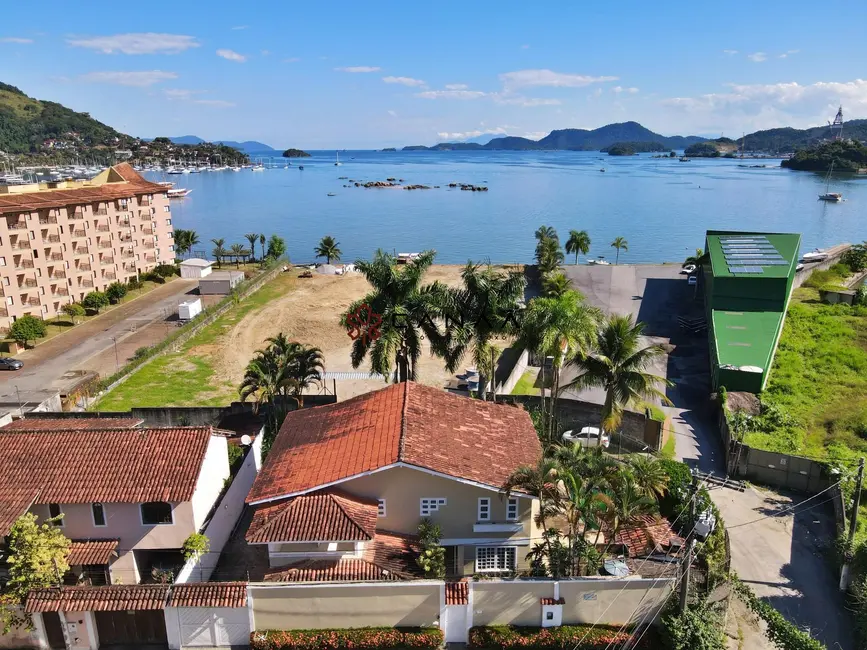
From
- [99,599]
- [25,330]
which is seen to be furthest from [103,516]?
[25,330]

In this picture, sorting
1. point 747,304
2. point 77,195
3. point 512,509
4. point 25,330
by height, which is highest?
point 77,195

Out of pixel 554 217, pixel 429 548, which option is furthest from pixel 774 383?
pixel 554 217

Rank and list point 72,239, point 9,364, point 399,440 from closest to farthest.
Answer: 1. point 399,440
2. point 9,364
3. point 72,239

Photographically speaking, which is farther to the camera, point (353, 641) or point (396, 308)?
point (396, 308)

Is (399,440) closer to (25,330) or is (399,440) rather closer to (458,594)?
(458,594)

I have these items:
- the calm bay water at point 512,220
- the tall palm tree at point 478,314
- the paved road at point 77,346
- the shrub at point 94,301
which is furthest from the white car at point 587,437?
the calm bay water at point 512,220

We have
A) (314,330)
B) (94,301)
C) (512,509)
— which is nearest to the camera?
(512,509)

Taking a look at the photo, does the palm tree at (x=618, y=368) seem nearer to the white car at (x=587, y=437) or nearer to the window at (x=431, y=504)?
the white car at (x=587, y=437)

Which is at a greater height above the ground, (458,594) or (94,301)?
(94,301)
